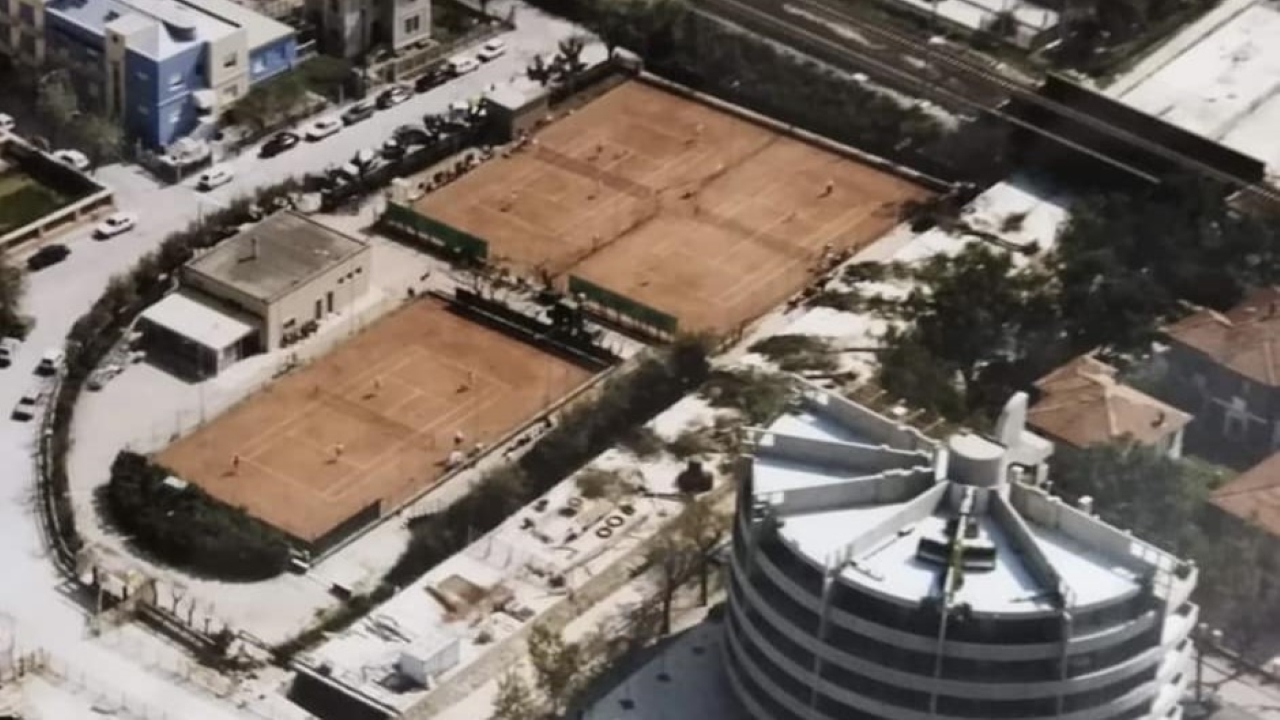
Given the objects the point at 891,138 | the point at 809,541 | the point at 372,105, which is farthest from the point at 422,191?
the point at 809,541

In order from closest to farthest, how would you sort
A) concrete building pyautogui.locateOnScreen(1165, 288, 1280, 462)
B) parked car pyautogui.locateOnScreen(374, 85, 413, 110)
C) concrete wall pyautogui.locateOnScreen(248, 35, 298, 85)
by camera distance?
concrete building pyautogui.locateOnScreen(1165, 288, 1280, 462)
concrete wall pyautogui.locateOnScreen(248, 35, 298, 85)
parked car pyautogui.locateOnScreen(374, 85, 413, 110)

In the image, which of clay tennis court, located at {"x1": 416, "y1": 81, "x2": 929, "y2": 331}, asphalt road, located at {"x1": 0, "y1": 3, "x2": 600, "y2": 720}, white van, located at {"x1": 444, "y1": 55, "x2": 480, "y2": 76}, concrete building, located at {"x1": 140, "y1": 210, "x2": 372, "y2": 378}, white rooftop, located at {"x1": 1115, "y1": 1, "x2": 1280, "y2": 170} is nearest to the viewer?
asphalt road, located at {"x1": 0, "y1": 3, "x2": 600, "y2": 720}

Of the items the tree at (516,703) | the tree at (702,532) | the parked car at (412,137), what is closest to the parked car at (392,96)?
the parked car at (412,137)

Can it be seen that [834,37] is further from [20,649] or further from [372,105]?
[20,649]

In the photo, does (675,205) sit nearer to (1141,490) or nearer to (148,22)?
(148,22)

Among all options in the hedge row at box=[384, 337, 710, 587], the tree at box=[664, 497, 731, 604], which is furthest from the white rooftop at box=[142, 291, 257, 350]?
the tree at box=[664, 497, 731, 604]

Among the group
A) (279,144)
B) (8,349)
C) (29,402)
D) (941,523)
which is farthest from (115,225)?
(941,523)

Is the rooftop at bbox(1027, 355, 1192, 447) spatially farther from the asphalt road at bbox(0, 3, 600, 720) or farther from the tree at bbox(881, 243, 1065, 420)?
the asphalt road at bbox(0, 3, 600, 720)

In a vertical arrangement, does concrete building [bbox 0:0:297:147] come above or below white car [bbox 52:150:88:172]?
above
